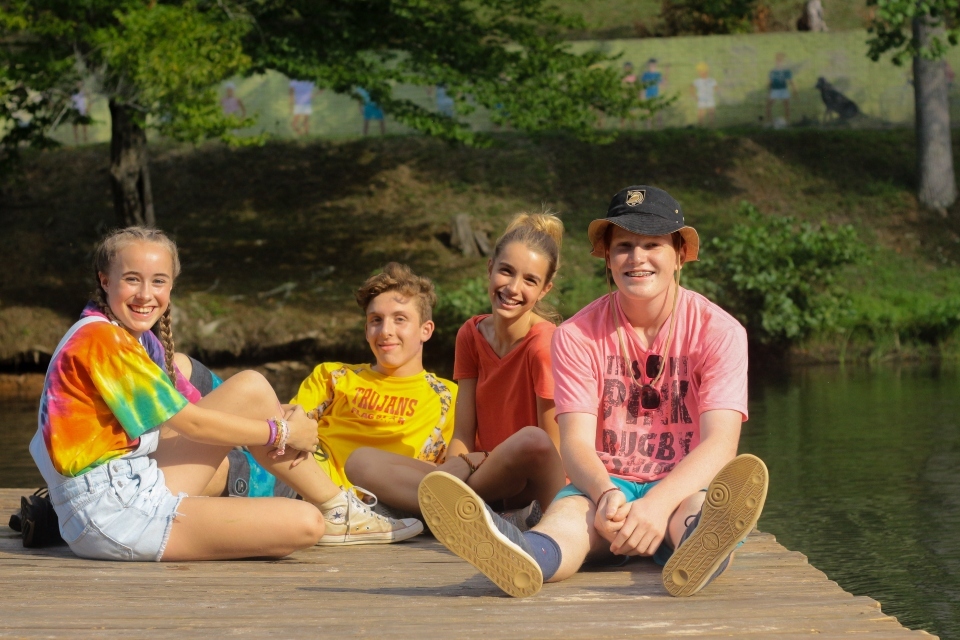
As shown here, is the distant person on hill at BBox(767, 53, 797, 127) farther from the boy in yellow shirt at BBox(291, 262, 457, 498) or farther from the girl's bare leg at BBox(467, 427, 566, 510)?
the girl's bare leg at BBox(467, 427, 566, 510)

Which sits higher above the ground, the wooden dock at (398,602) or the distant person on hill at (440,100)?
the distant person on hill at (440,100)

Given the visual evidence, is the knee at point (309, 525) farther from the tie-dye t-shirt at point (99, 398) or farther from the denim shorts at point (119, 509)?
the tie-dye t-shirt at point (99, 398)

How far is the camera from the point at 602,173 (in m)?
19.1

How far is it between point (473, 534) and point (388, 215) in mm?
15294

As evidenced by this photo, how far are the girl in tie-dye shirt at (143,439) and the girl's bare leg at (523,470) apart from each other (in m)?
0.62

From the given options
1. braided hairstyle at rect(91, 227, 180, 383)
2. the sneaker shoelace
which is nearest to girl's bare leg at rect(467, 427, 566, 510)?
the sneaker shoelace

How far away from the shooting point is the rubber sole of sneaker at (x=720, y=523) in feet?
9.98

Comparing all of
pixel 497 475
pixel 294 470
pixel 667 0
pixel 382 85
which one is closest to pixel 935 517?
pixel 497 475

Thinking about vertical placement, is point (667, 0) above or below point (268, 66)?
above

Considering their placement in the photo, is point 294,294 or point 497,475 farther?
point 294,294

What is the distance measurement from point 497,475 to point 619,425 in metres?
0.56

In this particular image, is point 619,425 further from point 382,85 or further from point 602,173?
point 602,173

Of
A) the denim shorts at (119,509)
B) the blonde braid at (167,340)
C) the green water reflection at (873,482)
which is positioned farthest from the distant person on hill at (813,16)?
the denim shorts at (119,509)

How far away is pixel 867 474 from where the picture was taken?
753 centimetres
